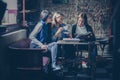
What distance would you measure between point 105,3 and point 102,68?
88.0 inches

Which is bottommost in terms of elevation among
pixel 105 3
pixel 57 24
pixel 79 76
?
pixel 79 76

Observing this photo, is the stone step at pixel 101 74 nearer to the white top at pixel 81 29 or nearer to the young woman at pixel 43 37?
the young woman at pixel 43 37

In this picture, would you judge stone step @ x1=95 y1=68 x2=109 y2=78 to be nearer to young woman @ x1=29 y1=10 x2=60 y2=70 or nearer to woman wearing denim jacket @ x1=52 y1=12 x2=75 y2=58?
woman wearing denim jacket @ x1=52 y1=12 x2=75 y2=58

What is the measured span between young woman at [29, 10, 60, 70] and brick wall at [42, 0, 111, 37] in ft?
7.47

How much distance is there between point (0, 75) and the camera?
19.2 feet

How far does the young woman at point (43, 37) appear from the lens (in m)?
6.60

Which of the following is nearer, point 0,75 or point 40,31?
point 0,75

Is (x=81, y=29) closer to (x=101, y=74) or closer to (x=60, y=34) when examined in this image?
(x=60, y=34)

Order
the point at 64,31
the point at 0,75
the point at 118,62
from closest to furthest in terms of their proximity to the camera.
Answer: the point at 118,62
the point at 0,75
the point at 64,31

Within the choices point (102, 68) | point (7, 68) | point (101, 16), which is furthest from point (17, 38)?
point (101, 16)

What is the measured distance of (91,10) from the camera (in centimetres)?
924

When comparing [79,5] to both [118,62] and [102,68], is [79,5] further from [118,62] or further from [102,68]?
[118,62]

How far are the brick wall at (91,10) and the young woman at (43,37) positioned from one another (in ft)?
7.47

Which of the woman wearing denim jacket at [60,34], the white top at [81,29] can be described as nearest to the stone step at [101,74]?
the woman wearing denim jacket at [60,34]
